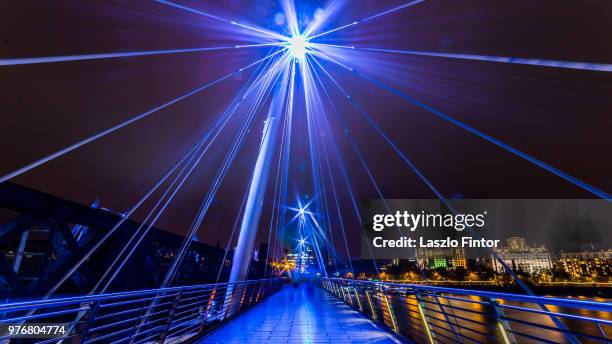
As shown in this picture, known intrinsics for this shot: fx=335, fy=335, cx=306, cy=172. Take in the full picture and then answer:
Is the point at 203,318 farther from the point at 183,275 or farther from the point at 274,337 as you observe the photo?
the point at 183,275

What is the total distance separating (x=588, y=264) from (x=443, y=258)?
46.5m

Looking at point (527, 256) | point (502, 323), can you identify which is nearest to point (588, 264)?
point (527, 256)

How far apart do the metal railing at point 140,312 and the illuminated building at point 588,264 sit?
126 meters

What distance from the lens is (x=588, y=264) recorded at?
4385 inches

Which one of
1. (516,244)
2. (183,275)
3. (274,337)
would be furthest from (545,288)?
(274,337)

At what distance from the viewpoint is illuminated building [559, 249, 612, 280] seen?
103375 mm

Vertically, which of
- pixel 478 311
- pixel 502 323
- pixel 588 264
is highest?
pixel 588 264

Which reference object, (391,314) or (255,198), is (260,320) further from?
(255,198)

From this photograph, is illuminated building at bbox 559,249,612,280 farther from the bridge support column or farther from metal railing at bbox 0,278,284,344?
metal railing at bbox 0,278,284,344

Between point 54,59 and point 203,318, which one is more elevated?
point 54,59

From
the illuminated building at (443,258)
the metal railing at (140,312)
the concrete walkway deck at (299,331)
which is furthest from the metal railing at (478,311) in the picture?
the illuminated building at (443,258)

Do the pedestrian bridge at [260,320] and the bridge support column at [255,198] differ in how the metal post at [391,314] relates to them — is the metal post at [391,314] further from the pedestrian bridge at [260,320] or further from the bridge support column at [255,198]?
the bridge support column at [255,198]

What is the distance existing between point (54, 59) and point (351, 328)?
7.89 metres

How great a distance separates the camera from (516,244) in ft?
449
